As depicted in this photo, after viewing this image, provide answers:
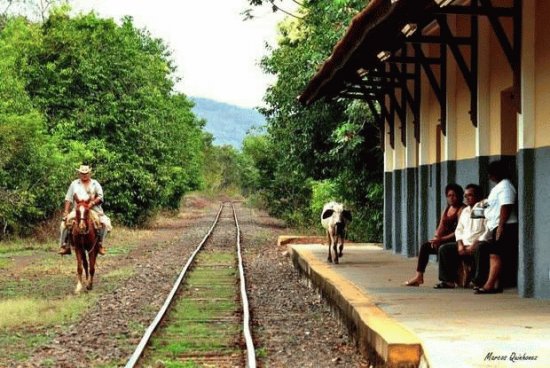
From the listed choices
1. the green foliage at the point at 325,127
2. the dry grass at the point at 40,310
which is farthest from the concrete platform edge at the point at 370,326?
the green foliage at the point at 325,127

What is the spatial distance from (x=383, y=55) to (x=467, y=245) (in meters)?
5.17

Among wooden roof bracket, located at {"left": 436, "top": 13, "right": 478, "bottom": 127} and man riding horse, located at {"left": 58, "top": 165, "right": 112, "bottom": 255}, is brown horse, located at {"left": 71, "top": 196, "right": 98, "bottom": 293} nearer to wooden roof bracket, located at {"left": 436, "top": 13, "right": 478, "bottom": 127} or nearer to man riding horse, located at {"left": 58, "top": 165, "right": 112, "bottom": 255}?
man riding horse, located at {"left": 58, "top": 165, "right": 112, "bottom": 255}

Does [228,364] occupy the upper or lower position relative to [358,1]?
lower

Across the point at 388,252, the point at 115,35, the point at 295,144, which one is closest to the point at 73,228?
the point at 388,252

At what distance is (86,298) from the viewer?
1655 centimetres

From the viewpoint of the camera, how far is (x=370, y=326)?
9.81 m

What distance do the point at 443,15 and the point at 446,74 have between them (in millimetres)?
3317

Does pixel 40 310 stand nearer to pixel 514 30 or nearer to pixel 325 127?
pixel 514 30

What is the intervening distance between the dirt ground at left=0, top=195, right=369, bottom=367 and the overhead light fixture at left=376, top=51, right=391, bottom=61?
13.2ft

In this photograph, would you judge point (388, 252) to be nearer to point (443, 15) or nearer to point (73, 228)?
point (73, 228)

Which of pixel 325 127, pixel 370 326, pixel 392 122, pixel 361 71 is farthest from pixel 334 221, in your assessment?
pixel 325 127

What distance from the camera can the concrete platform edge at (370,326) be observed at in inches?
334

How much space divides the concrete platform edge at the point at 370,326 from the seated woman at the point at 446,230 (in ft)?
2.97

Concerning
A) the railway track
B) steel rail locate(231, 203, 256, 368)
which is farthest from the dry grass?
steel rail locate(231, 203, 256, 368)
